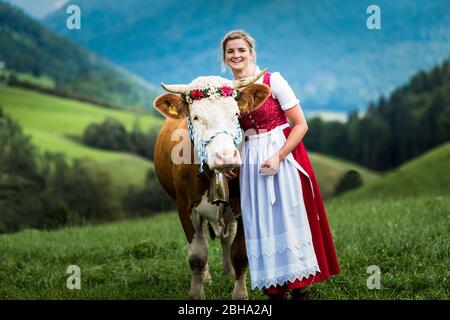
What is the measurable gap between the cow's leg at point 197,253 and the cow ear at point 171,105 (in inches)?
37.5

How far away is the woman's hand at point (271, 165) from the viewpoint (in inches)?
187

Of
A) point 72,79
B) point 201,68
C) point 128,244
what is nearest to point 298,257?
point 128,244

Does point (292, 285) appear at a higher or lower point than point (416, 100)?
lower

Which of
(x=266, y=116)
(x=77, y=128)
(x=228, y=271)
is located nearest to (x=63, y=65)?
(x=77, y=128)

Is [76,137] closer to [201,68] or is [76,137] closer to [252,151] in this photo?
[201,68]

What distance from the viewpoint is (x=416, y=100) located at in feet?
117

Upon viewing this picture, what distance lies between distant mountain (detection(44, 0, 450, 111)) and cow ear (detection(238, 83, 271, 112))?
41.1 m

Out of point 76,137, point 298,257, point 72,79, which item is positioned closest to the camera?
point 298,257

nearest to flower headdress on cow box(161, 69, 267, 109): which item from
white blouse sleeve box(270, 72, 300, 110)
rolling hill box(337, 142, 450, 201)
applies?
white blouse sleeve box(270, 72, 300, 110)

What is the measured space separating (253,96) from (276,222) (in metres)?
1.04

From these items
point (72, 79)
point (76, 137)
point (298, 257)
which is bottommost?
point (298, 257)

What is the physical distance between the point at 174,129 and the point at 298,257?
86.8 inches

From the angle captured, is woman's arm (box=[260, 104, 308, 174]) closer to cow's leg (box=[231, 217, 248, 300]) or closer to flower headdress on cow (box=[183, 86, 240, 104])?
flower headdress on cow (box=[183, 86, 240, 104])

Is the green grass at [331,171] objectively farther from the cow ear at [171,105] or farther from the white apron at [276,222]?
the cow ear at [171,105]
